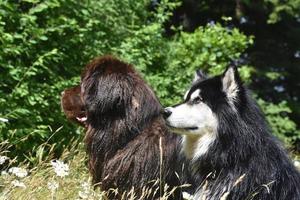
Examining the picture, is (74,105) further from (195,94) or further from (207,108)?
(207,108)

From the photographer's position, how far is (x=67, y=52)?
769cm

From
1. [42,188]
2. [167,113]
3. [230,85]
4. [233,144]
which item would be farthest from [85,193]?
[230,85]

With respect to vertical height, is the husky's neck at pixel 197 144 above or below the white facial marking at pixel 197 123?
below

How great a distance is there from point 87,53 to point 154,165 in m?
3.40

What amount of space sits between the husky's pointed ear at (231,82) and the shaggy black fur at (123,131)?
2.24 feet

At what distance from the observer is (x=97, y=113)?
5039mm

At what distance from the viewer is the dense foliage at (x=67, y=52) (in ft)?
22.1

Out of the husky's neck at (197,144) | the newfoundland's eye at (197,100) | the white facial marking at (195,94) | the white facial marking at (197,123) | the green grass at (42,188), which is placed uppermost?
the white facial marking at (195,94)

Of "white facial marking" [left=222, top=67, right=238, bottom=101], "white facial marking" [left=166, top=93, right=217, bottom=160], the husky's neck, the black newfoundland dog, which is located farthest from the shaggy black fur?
"white facial marking" [left=222, top=67, right=238, bottom=101]

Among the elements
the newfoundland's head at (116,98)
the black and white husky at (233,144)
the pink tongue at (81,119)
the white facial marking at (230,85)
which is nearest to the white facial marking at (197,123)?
the black and white husky at (233,144)

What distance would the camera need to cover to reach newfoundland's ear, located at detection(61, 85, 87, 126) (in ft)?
16.9

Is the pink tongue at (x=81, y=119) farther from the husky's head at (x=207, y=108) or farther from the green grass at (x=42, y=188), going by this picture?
the husky's head at (x=207, y=108)

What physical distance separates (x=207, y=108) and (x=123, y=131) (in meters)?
0.87

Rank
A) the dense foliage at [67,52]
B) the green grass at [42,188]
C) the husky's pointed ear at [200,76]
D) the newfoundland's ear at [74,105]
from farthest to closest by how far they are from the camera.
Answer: the dense foliage at [67,52]
the newfoundland's ear at [74,105]
the husky's pointed ear at [200,76]
the green grass at [42,188]
